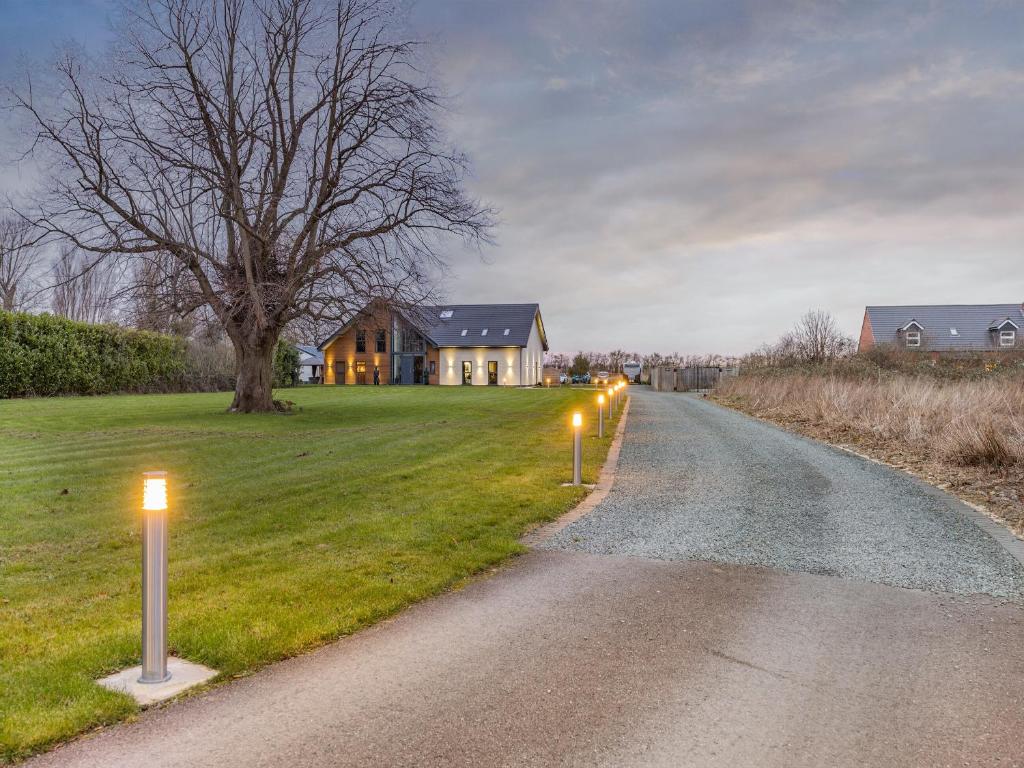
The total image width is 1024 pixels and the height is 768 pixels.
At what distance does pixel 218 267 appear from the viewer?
57.9 ft

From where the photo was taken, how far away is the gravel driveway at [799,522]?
17.0 ft

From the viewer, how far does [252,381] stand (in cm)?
1908

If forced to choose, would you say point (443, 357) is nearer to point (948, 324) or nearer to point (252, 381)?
point (252, 381)

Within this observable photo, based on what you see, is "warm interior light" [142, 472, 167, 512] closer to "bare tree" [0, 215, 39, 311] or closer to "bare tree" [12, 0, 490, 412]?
"bare tree" [12, 0, 490, 412]

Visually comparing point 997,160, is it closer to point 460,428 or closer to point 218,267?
point 460,428

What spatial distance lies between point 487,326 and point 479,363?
3.23m

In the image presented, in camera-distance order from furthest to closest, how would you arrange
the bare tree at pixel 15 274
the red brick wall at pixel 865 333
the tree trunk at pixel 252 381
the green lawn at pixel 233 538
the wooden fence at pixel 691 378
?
the red brick wall at pixel 865 333 < the wooden fence at pixel 691 378 < the bare tree at pixel 15 274 < the tree trunk at pixel 252 381 < the green lawn at pixel 233 538

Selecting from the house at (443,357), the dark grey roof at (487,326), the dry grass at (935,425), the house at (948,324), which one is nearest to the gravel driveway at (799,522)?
the dry grass at (935,425)

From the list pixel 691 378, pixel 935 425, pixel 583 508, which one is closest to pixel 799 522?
pixel 583 508

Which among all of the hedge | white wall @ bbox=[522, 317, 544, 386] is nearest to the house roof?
white wall @ bbox=[522, 317, 544, 386]

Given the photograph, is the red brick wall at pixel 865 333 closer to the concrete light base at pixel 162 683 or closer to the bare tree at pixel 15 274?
the concrete light base at pixel 162 683

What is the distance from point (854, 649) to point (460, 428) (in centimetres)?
1230

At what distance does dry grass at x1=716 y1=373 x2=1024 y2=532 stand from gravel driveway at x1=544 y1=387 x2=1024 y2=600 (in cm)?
61

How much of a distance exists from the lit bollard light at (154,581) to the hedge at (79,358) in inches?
966
